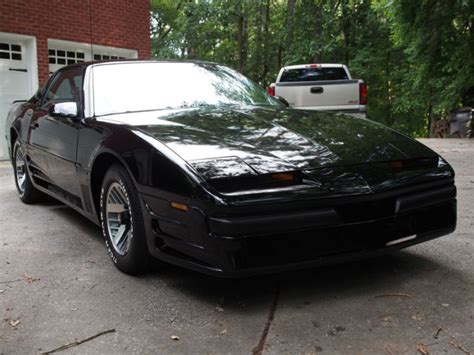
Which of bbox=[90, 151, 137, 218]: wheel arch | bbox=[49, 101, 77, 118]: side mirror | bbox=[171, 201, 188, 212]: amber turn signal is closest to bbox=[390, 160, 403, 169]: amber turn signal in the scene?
bbox=[171, 201, 188, 212]: amber turn signal

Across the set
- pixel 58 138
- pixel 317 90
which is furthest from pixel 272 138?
pixel 317 90

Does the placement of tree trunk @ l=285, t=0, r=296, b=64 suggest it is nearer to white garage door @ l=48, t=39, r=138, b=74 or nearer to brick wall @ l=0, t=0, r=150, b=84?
brick wall @ l=0, t=0, r=150, b=84

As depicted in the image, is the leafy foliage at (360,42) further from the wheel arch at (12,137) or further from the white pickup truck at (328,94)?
the wheel arch at (12,137)

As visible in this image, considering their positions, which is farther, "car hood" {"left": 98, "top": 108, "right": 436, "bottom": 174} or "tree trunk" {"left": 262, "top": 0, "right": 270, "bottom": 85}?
"tree trunk" {"left": 262, "top": 0, "right": 270, "bottom": 85}

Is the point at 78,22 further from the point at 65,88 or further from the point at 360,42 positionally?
the point at 360,42

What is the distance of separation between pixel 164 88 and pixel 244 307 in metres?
2.08

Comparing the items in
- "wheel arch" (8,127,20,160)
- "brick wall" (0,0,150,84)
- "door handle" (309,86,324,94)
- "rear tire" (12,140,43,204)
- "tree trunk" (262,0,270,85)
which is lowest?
"rear tire" (12,140,43,204)

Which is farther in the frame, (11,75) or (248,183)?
(11,75)

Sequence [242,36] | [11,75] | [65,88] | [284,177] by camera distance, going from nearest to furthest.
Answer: [284,177]
[65,88]
[11,75]
[242,36]

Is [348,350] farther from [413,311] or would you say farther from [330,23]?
[330,23]

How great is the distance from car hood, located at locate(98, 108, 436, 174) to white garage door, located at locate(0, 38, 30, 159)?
868 cm

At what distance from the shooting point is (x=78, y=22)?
12.4 metres

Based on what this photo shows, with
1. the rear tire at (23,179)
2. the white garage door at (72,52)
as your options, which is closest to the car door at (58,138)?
the rear tire at (23,179)

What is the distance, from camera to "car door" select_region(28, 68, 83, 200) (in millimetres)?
4283
